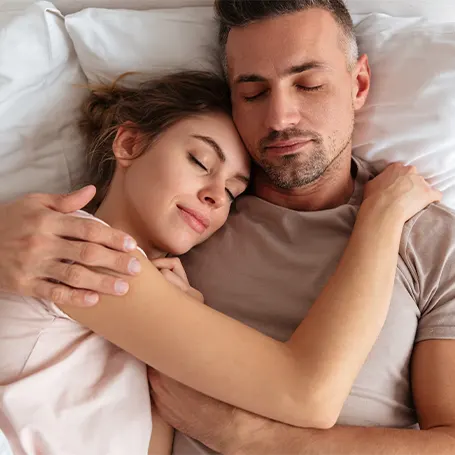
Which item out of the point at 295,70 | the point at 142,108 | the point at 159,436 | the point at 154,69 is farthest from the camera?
the point at 154,69

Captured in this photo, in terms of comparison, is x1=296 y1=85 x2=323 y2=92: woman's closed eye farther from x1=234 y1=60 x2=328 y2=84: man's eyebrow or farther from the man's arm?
the man's arm

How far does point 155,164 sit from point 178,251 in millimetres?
203

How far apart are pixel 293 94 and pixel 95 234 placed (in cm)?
61

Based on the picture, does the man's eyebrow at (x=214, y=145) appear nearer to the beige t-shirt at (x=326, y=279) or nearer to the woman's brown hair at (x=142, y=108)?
the woman's brown hair at (x=142, y=108)

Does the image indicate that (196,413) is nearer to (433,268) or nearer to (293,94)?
(433,268)

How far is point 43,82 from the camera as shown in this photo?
1.53m

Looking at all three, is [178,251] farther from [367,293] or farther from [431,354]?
[431,354]

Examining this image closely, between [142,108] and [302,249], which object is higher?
[142,108]

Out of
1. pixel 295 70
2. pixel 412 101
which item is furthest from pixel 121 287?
pixel 412 101

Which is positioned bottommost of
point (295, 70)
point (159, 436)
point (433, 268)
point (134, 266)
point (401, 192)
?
point (159, 436)

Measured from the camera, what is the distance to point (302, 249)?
132 centimetres

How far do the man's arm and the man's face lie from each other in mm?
521

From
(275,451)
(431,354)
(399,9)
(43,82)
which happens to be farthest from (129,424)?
(399,9)

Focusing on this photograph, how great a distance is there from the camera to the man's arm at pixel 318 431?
105cm
